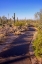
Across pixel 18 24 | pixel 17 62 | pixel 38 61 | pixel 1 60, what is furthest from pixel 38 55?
pixel 18 24

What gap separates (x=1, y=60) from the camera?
11586mm

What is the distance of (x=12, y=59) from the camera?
38.9 feet

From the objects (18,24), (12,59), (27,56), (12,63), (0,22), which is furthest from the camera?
(0,22)

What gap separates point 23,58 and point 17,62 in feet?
3.55

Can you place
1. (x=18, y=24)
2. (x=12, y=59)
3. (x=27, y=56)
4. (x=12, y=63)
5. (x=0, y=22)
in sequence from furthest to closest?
(x=0, y=22) < (x=18, y=24) < (x=27, y=56) < (x=12, y=59) < (x=12, y=63)

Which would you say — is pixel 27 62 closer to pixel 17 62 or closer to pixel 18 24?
pixel 17 62

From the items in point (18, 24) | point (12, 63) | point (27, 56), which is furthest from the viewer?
point (18, 24)

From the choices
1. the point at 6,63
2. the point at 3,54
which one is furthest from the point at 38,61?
the point at 3,54

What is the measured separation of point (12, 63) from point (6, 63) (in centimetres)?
40

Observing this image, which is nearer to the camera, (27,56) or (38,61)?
(38,61)

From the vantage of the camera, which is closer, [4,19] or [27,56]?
[27,56]

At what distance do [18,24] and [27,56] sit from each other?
113ft

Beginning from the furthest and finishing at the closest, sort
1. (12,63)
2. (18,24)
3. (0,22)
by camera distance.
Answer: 1. (0,22)
2. (18,24)
3. (12,63)

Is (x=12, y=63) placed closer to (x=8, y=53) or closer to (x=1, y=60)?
(x=1, y=60)
